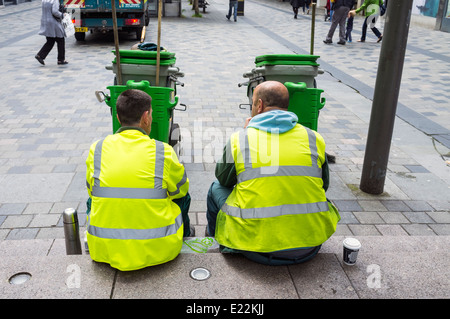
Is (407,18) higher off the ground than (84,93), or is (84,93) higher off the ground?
(407,18)

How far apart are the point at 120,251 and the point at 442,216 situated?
10.0 feet

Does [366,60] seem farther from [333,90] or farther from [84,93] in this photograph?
[84,93]

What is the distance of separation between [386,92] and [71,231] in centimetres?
310

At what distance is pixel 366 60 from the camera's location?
11.7 m

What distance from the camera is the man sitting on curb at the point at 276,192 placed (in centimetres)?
249

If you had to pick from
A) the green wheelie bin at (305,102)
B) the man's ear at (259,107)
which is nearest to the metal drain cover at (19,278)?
the man's ear at (259,107)

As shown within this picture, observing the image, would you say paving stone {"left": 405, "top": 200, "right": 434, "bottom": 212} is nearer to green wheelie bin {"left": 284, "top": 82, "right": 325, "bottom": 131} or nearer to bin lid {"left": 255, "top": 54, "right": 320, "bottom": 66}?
green wheelie bin {"left": 284, "top": 82, "right": 325, "bottom": 131}

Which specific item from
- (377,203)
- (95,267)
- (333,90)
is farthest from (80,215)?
(333,90)

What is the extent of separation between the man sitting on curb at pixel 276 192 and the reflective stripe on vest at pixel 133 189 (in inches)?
16.9

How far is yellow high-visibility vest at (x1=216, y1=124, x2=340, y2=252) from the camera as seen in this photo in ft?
8.14

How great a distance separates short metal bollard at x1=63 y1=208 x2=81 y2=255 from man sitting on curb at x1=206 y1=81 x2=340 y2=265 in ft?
3.46

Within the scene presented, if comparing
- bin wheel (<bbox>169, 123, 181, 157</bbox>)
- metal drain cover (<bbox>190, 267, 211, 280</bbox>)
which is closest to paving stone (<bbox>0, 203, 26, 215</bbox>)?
bin wheel (<bbox>169, 123, 181, 157</bbox>)

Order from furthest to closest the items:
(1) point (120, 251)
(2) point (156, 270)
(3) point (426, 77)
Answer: (3) point (426, 77) < (2) point (156, 270) < (1) point (120, 251)

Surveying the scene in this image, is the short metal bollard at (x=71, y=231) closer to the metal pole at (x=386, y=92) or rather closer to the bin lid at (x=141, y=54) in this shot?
the bin lid at (x=141, y=54)
